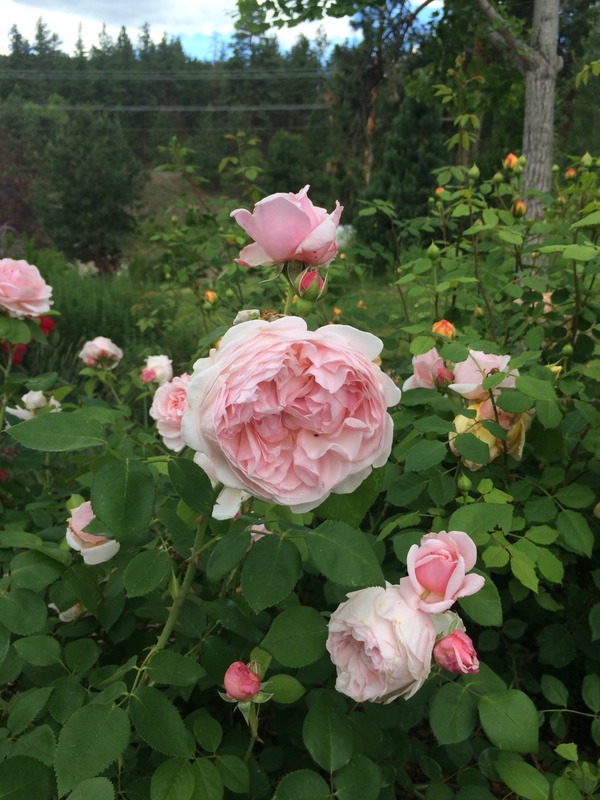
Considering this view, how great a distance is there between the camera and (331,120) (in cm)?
1362

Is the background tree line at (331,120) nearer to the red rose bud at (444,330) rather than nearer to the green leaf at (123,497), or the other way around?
the red rose bud at (444,330)

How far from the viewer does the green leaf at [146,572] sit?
58 centimetres

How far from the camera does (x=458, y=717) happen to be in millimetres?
567

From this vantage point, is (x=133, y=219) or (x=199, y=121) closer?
(x=133, y=219)

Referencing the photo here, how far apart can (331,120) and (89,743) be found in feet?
47.8

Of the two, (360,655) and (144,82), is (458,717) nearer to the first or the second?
(360,655)

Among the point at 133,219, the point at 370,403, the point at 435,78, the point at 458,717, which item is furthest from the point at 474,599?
the point at 133,219

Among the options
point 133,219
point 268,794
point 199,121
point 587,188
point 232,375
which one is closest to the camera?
point 232,375

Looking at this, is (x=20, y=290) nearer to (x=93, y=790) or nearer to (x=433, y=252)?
(x=433, y=252)

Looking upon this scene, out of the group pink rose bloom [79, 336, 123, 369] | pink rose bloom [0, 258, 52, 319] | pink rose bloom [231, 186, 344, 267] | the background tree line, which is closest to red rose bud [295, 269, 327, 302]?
pink rose bloom [231, 186, 344, 267]

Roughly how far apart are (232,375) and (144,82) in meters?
24.4

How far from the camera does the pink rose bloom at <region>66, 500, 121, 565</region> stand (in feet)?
2.31

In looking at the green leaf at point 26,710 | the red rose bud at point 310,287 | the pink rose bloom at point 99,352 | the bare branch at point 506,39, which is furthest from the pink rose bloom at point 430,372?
the bare branch at point 506,39

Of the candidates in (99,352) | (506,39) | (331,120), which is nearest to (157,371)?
(99,352)
